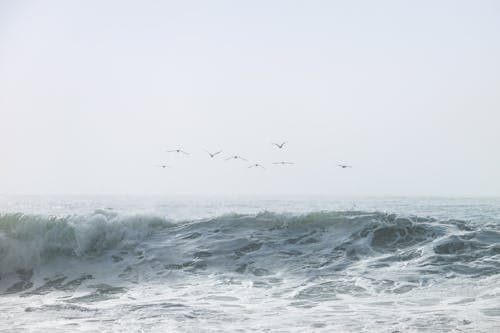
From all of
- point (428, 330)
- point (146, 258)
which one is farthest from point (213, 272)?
point (428, 330)

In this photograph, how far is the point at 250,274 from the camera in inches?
648

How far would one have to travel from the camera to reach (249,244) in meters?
20.3

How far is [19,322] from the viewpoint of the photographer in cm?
1117

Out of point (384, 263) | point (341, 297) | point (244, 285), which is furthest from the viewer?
point (384, 263)

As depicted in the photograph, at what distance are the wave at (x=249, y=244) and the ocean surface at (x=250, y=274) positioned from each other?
0.19ft

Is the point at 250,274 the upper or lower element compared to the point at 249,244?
lower

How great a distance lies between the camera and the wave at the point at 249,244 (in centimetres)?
1700

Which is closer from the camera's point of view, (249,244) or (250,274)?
(250,274)

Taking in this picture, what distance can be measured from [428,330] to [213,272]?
28.3 ft

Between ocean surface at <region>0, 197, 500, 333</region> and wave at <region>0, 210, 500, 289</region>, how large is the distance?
6cm

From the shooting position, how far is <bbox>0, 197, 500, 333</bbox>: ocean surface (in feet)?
35.5

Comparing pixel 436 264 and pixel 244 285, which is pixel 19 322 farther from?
pixel 436 264

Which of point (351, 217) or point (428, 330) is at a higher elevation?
point (351, 217)

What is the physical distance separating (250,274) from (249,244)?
12.7ft
